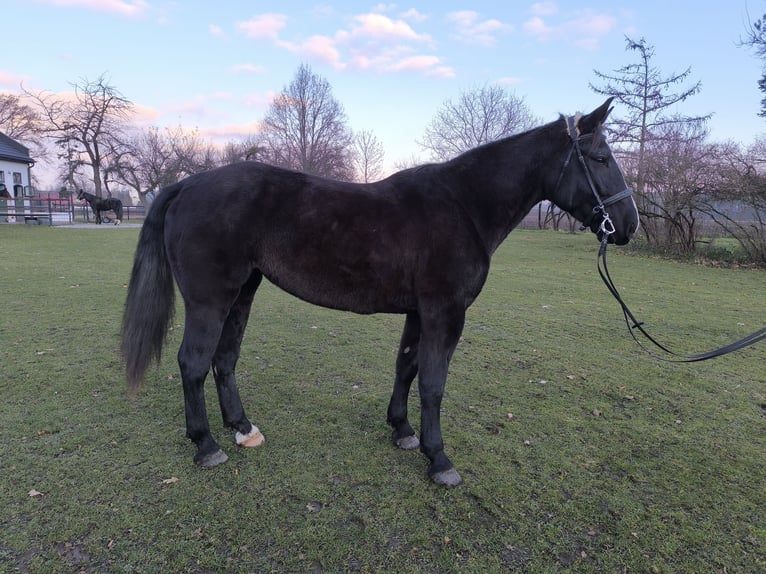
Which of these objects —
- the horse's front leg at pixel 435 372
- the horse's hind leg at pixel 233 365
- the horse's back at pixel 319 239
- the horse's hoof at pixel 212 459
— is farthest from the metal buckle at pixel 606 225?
the horse's hoof at pixel 212 459

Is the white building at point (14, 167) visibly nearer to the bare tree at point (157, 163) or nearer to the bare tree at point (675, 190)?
the bare tree at point (157, 163)

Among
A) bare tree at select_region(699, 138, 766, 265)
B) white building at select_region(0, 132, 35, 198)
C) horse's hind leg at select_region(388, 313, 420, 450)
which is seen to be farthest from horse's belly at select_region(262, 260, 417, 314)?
white building at select_region(0, 132, 35, 198)

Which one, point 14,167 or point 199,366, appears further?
point 14,167

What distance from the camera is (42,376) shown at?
12.8ft

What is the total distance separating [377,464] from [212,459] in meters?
1.06

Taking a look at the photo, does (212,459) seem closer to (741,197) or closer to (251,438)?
(251,438)

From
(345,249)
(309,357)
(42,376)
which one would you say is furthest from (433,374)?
(42,376)

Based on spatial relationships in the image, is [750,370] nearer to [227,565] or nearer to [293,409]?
[293,409]

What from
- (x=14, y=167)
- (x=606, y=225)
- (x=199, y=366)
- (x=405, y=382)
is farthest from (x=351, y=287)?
(x=14, y=167)

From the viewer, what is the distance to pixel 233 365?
10.1 feet

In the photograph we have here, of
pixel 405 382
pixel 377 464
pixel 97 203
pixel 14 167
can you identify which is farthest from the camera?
pixel 14 167

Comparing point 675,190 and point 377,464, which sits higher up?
point 675,190

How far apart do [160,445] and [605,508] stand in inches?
112

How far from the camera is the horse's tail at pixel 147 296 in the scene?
287 cm
